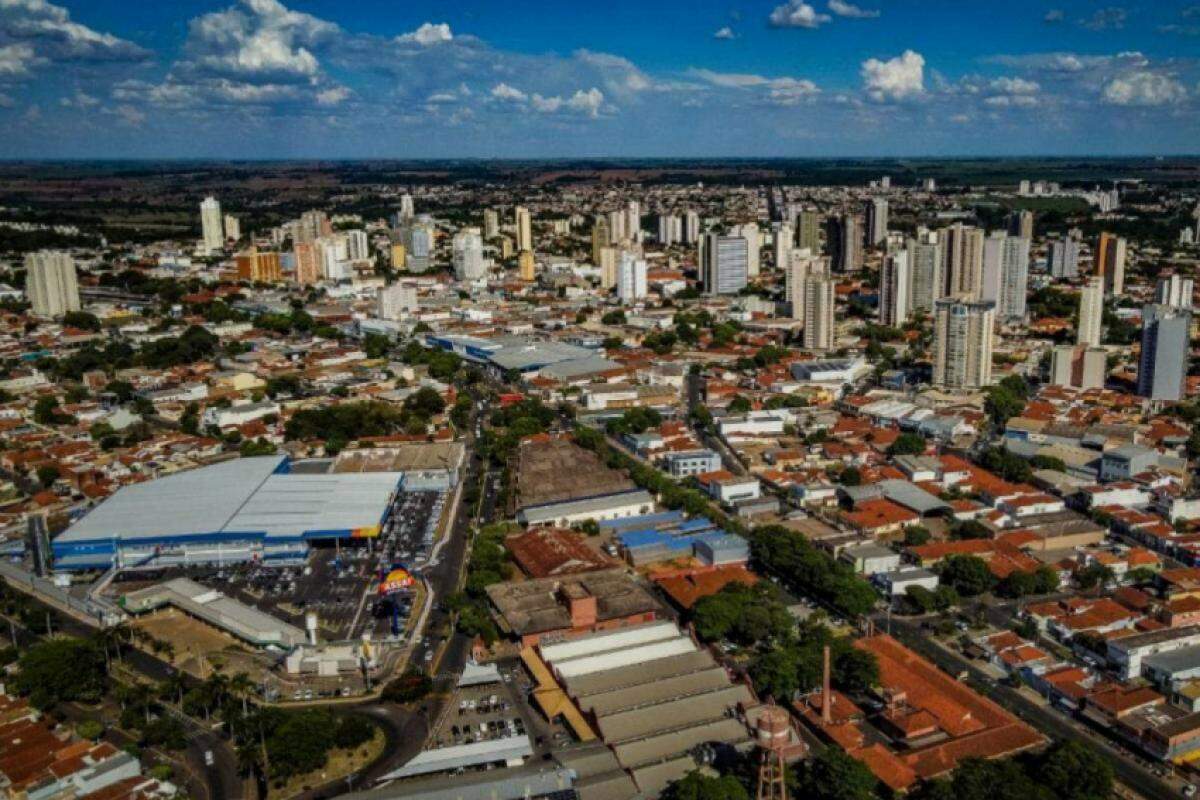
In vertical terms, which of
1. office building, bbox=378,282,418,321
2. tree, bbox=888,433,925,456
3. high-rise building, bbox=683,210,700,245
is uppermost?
high-rise building, bbox=683,210,700,245

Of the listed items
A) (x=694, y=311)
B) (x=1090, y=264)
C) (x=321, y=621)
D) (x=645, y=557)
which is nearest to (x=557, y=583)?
(x=645, y=557)

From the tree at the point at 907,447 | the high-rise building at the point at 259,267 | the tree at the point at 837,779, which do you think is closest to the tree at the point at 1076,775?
the tree at the point at 837,779

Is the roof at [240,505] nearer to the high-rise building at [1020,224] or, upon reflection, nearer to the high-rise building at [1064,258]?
the high-rise building at [1064,258]

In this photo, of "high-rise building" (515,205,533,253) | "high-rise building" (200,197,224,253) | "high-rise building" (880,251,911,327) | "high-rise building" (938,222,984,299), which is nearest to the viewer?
"high-rise building" (880,251,911,327)

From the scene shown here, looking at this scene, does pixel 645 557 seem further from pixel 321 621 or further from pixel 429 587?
pixel 321 621

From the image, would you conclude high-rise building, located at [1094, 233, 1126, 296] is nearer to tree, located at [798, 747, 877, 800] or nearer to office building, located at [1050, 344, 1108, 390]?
office building, located at [1050, 344, 1108, 390]

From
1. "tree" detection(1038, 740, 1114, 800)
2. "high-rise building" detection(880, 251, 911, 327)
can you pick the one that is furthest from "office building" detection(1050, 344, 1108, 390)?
"tree" detection(1038, 740, 1114, 800)

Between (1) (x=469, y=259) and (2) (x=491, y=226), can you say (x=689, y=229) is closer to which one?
(2) (x=491, y=226)
